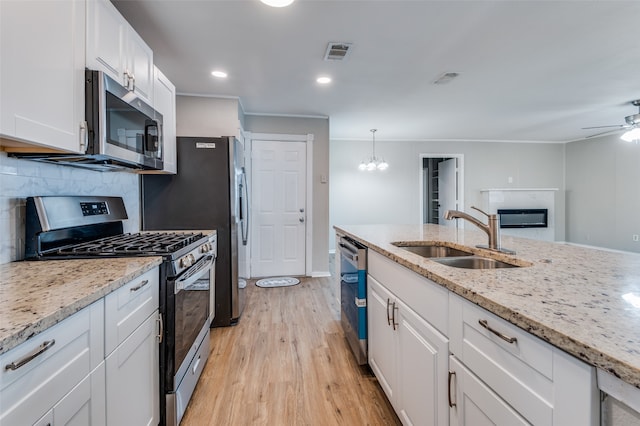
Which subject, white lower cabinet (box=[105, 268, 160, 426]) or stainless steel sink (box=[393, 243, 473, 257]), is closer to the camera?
white lower cabinet (box=[105, 268, 160, 426])

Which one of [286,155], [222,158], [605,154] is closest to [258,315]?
[222,158]

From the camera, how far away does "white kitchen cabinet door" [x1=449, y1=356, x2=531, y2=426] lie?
2.54 feet

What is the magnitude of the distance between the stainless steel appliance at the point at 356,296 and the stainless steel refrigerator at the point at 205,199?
110 centimetres

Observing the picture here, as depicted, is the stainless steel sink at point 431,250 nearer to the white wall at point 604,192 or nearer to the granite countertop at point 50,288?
the granite countertop at point 50,288

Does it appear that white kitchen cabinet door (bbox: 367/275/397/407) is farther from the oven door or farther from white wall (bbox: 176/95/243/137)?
white wall (bbox: 176/95/243/137)

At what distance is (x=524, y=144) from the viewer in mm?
6930

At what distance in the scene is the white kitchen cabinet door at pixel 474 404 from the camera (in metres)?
0.78

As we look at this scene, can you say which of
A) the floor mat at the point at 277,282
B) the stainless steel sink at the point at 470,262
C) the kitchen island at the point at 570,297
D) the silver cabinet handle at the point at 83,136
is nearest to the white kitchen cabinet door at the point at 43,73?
the silver cabinet handle at the point at 83,136

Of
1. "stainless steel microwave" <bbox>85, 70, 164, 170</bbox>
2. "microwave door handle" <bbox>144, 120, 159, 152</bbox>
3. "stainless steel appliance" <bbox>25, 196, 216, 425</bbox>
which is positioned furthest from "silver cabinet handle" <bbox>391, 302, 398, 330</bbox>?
"microwave door handle" <bbox>144, 120, 159, 152</bbox>

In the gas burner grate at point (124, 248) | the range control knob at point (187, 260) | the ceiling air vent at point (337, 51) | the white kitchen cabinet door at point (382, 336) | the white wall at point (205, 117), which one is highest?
the ceiling air vent at point (337, 51)

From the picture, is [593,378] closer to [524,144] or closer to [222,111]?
[222,111]

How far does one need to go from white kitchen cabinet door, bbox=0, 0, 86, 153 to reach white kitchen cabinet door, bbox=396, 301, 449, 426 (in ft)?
5.39

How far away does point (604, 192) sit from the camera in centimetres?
626

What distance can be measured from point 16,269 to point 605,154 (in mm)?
8858
